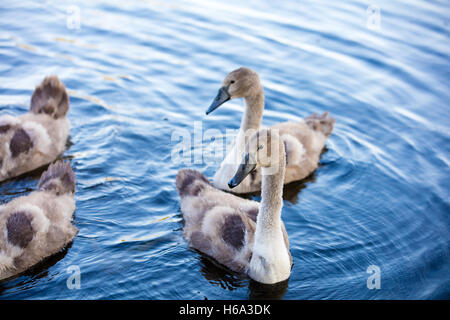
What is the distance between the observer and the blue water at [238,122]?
23.3 ft

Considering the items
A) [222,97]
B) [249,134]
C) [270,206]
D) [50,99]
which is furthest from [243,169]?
[50,99]

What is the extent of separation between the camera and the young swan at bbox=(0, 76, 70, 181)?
337 inches

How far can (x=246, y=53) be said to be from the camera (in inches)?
525

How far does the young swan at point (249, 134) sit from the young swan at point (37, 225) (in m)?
2.40

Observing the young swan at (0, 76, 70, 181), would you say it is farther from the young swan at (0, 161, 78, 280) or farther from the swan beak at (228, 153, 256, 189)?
the swan beak at (228, 153, 256, 189)

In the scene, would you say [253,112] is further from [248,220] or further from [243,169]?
[243,169]

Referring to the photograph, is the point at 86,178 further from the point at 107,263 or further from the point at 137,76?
the point at 137,76

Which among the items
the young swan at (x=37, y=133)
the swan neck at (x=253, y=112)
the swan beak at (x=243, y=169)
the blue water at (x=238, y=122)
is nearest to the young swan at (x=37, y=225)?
the blue water at (x=238, y=122)

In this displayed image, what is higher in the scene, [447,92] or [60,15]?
[60,15]

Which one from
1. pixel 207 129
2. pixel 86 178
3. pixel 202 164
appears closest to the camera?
pixel 86 178

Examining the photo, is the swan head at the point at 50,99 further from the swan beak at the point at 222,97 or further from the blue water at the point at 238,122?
the swan beak at the point at 222,97

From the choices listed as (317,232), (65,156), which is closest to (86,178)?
(65,156)

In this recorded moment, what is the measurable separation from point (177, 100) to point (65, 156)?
2.85 metres

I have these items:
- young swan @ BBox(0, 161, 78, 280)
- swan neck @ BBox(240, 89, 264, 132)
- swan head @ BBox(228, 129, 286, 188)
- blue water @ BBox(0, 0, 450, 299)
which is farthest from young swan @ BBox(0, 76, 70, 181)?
swan head @ BBox(228, 129, 286, 188)
